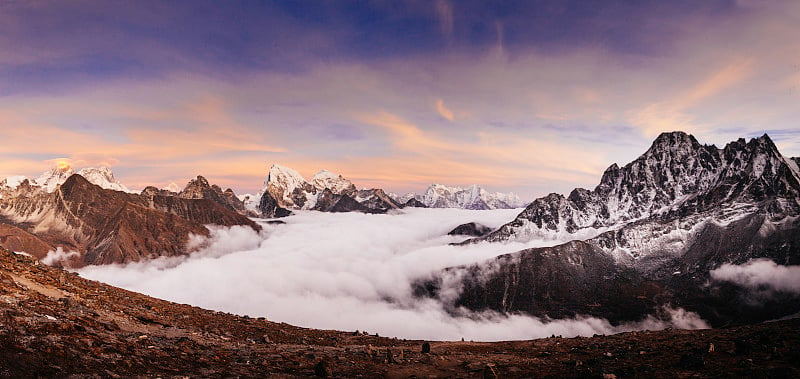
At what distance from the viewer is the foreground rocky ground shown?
53.4 feet

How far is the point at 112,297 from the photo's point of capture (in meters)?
32.5

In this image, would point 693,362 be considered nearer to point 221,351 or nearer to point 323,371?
point 323,371

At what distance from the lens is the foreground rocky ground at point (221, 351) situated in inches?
641

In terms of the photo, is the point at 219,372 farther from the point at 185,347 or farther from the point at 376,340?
the point at 376,340

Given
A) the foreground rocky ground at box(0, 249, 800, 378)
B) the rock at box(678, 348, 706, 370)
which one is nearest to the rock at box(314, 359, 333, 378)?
the foreground rocky ground at box(0, 249, 800, 378)

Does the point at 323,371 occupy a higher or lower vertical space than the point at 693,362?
lower

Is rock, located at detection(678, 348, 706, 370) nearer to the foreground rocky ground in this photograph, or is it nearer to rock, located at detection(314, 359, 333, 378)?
the foreground rocky ground

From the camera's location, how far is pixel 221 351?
2427 cm

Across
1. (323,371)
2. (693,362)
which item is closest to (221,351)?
(323,371)

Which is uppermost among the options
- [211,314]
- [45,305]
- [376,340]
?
[45,305]

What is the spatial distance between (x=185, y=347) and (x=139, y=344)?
275 cm

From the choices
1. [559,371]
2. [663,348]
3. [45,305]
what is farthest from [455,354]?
[45,305]

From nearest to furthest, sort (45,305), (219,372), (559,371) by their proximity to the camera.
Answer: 1. (219,372)
2. (45,305)
3. (559,371)

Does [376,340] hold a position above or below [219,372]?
below
